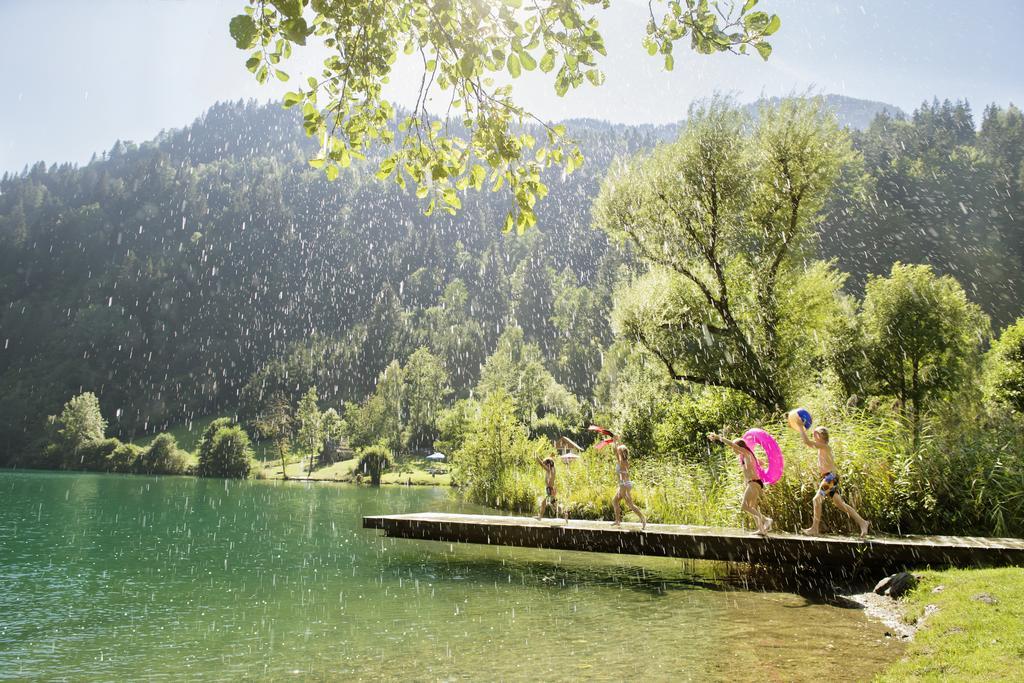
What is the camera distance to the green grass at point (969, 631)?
492 cm

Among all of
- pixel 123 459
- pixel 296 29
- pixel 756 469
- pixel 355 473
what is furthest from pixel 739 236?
pixel 123 459

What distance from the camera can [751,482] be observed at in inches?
429

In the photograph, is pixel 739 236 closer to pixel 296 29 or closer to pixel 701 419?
pixel 701 419

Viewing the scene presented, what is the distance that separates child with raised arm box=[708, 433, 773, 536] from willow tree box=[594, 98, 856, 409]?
11241mm

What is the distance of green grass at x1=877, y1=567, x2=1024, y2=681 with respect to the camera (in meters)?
4.92

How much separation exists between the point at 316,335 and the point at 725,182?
160075 millimetres

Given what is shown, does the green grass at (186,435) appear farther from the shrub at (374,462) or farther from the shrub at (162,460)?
the shrub at (374,462)

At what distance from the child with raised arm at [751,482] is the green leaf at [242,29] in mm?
9630

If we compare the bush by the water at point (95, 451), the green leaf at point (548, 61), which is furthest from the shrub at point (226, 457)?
the green leaf at point (548, 61)

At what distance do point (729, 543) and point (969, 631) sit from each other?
5.18 m

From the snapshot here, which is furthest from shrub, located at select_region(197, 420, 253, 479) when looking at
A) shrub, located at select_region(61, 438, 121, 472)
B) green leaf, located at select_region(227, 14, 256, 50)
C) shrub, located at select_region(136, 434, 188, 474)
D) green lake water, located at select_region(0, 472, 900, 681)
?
green leaf, located at select_region(227, 14, 256, 50)

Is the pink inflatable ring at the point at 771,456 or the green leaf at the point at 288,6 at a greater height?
the green leaf at the point at 288,6

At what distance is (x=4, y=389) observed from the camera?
146 meters

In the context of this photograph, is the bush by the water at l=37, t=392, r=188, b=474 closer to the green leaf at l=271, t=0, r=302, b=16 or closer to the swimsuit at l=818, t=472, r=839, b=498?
the swimsuit at l=818, t=472, r=839, b=498
